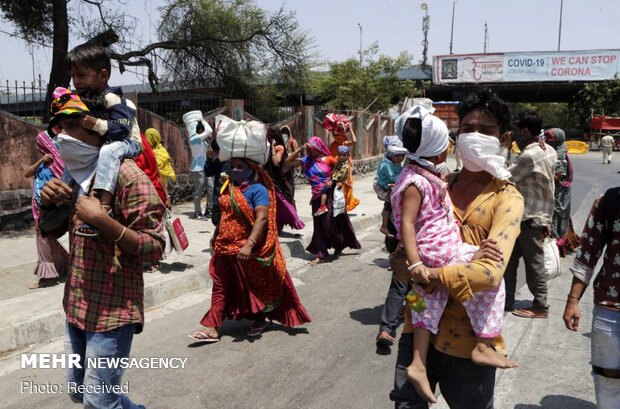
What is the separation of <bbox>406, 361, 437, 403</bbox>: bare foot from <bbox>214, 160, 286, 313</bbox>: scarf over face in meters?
2.46

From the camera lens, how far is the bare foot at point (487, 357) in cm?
208

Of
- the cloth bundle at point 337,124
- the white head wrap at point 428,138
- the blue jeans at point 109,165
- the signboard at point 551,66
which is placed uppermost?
the signboard at point 551,66

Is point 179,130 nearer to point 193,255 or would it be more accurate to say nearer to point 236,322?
point 193,255

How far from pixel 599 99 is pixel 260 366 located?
126 feet

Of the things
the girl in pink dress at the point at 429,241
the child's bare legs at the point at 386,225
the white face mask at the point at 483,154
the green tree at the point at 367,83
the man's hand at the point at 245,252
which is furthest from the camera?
the green tree at the point at 367,83

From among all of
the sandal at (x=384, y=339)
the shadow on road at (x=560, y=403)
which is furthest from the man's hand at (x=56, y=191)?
Result: the shadow on road at (x=560, y=403)

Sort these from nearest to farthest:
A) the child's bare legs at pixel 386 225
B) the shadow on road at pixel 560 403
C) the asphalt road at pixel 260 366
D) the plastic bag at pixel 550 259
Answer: the shadow on road at pixel 560 403, the asphalt road at pixel 260 366, the child's bare legs at pixel 386 225, the plastic bag at pixel 550 259

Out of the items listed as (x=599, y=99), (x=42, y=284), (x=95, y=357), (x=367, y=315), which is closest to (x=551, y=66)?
(x=599, y=99)

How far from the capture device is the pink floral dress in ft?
6.96

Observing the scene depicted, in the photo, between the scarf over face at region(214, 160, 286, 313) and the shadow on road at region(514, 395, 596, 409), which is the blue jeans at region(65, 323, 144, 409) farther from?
the shadow on road at region(514, 395, 596, 409)

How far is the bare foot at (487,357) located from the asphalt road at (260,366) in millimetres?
1489

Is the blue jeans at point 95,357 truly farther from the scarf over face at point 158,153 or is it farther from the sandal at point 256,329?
the scarf over face at point 158,153

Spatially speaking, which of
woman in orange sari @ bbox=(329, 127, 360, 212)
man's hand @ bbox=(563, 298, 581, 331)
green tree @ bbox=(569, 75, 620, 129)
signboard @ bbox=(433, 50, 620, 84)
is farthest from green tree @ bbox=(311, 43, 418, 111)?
man's hand @ bbox=(563, 298, 581, 331)

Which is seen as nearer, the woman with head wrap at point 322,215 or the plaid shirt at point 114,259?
the plaid shirt at point 114,259
